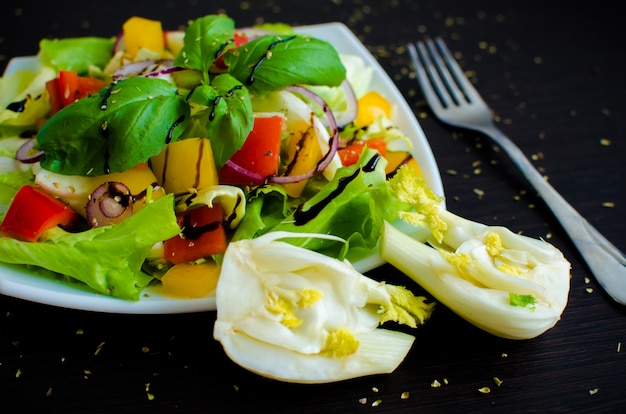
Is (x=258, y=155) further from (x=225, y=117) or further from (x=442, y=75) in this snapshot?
(x=442, y=75)

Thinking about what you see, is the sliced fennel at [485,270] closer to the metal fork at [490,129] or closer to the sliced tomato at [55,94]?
the metal fork at [490,129]

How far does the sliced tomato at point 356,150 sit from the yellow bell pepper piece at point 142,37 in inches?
37.5

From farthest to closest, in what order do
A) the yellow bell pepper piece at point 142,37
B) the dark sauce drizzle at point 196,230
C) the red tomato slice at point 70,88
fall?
the yellow bell pepper piece at point 142,37, the red tomato slice at point 70,88, the dark sauce drizzle at point 196,230

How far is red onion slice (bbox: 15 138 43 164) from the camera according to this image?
2.13 meters

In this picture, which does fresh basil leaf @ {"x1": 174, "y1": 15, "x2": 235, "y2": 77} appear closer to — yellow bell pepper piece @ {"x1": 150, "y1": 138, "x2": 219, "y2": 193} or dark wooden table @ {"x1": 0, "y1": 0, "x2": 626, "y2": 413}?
yellow bell pepper piece @ {"x1": 150, "y1": 138, "x2": 219, "y2": 193}

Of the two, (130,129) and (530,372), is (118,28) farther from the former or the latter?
(530,372)

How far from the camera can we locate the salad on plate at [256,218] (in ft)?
5.42

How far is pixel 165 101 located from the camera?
1.95 m

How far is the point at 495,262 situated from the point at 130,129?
1.12 m

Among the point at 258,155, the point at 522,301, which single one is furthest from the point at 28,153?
the point at 522,301

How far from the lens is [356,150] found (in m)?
2.26

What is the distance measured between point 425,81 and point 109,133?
1.64 meters

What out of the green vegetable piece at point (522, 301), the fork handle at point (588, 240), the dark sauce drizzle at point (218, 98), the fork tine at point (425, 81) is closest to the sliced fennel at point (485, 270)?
the green vegetable piece at point (522, 301)

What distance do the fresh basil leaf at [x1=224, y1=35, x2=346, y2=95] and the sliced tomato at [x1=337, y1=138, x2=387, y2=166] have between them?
24 centimetres
